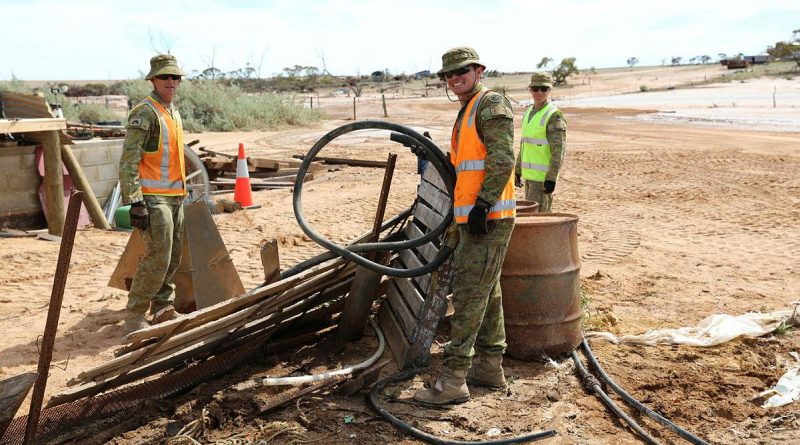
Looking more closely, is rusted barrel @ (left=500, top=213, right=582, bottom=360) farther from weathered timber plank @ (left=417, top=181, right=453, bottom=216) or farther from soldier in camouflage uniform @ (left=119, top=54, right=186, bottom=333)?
soldier in camouflage uniform @ (left=119, top=54, right=186, bottom=333)

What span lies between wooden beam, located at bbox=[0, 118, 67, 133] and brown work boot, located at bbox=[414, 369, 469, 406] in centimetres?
678

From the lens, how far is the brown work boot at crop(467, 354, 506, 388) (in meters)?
4.52

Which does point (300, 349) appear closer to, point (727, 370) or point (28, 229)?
point (727, 370)

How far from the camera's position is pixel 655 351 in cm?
519

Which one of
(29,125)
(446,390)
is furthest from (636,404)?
(29,125)

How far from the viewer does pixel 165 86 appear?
5.47m

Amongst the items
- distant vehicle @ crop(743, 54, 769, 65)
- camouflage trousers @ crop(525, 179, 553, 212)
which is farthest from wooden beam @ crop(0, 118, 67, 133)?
distant vehicle @ crop(743, 54, 769, 65)

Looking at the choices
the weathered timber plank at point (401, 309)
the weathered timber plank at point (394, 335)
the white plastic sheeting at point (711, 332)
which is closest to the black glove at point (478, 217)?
the weathered timber plank at point (401, 309)

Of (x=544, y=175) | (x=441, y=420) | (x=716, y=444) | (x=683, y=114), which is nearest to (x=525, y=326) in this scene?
(x=441, y=420)

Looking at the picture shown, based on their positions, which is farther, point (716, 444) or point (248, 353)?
point (248, 353)

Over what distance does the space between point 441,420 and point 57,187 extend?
7.10 m

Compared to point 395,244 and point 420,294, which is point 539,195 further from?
point 395,244

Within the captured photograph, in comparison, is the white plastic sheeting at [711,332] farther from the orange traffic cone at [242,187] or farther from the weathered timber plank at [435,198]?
the orange traffic cone at [242,187]

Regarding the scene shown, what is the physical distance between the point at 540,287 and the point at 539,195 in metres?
2.35
